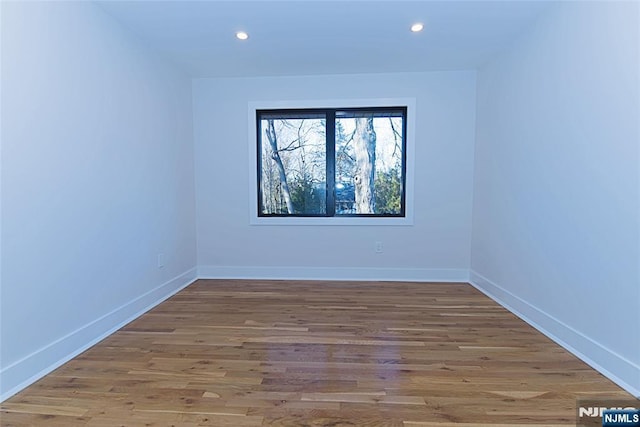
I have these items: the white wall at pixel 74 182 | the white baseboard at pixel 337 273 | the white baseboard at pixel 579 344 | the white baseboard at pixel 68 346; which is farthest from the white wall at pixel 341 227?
the white baseboard at pixel 68 346

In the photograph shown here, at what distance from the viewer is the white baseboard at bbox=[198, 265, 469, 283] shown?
3.57 m

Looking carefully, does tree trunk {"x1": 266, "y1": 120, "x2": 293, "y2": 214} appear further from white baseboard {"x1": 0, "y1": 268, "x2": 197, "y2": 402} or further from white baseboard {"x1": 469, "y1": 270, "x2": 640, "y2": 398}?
white baseboard {"x1": 469, "y1": 270, "x2": 640, "y2": 398}

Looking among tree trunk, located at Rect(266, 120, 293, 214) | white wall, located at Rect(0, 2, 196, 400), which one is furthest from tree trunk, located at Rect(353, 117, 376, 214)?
white wall, located at Rect(0, 2, 196, 400)

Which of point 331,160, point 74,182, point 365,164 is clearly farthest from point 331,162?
point 74,182

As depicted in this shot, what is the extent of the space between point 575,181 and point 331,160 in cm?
230

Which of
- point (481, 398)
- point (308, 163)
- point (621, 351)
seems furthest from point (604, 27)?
point (308, 163)

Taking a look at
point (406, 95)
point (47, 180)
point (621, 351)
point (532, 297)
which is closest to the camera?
point (621, 351)

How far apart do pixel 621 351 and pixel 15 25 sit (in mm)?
3607

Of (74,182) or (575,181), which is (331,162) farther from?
(74,182)

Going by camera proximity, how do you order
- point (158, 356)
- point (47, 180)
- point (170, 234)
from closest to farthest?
point (47, 180) → point (158, 356) → point (170, 234)

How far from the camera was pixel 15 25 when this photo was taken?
162 cm

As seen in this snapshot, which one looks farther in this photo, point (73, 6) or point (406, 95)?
point (406, 95)

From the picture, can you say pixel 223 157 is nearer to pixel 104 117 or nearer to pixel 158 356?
pixel 104 117

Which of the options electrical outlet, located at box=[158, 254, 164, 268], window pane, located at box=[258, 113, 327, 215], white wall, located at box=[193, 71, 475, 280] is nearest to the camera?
electrical outlet, located at box=[158, 254, 164, 268]
